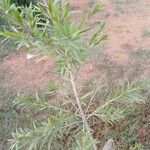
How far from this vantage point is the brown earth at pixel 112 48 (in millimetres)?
4648

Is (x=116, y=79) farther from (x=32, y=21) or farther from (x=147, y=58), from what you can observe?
(x=32, y=21)

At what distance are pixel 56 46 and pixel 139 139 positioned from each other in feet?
6.42

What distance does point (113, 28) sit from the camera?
211 inches

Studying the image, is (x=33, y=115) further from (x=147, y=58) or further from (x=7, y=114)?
(x=147, y=58)

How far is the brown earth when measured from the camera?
465cm

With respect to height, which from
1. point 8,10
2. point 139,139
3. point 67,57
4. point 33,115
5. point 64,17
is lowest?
point 139,139

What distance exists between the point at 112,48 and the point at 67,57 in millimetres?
2926

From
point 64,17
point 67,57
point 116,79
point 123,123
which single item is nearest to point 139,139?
point 123,123

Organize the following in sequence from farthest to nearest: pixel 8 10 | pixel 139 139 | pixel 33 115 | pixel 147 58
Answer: pixel 147 58, pixel 33 115, pixel 139 139, pixel 8 10

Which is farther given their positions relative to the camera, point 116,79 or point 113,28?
point 113,28

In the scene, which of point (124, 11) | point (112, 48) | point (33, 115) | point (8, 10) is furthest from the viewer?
point (124, 11)

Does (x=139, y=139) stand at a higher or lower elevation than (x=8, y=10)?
lower

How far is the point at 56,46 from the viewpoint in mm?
2045

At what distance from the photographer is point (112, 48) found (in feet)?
16.2
